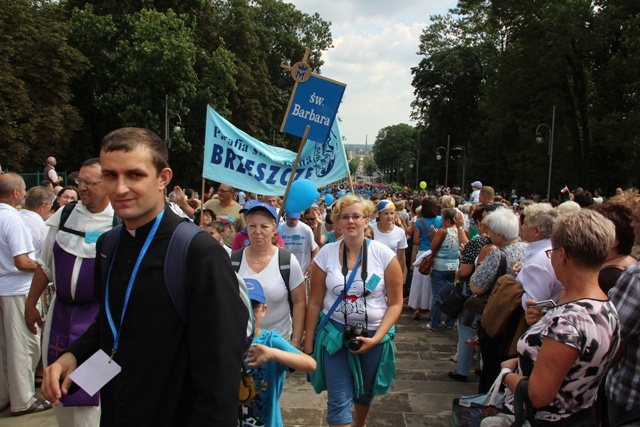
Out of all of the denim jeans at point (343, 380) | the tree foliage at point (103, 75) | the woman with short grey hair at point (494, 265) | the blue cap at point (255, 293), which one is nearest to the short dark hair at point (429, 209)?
the woman with short grey hair at point (494, 265)

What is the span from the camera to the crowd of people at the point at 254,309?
1869mm

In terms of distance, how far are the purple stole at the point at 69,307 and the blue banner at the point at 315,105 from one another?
2.66 meters

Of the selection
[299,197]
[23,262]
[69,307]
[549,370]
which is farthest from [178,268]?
[299,197]

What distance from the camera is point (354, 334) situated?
12.1 feet

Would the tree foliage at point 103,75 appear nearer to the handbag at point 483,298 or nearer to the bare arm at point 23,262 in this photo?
the bare arm at point 23,262

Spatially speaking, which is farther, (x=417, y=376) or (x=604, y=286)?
(x=417, y=376)

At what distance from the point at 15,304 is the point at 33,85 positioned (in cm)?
2816

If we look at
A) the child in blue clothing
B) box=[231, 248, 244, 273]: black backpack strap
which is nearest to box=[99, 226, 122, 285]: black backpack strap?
the child in blue clothing

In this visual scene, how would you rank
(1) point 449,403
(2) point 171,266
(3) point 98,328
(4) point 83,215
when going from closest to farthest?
(2) point 171,266
(3) point 98,328
(4) point 83,215
(1) point 449,403

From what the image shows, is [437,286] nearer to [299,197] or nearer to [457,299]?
[457,299]

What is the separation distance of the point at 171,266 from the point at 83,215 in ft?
5.79

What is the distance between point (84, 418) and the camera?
3.13 m

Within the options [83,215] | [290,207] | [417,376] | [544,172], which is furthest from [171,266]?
[544,172]

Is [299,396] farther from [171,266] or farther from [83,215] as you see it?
[171,266]
